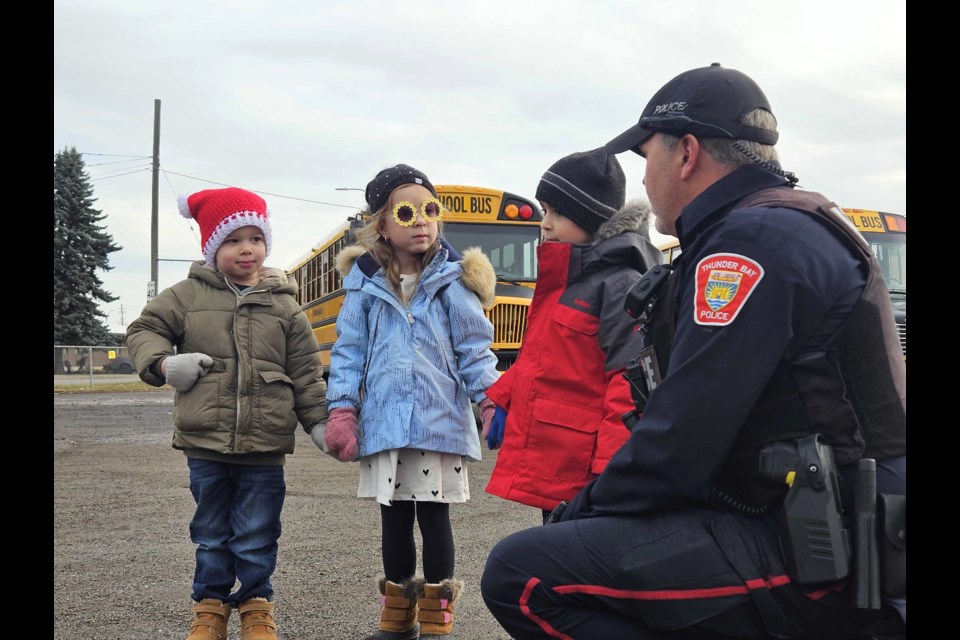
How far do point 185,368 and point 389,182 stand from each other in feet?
3.76

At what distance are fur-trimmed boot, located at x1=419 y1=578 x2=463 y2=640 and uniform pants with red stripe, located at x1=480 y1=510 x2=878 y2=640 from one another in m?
1.46

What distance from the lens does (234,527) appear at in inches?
149

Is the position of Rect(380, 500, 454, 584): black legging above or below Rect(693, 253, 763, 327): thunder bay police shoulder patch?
below

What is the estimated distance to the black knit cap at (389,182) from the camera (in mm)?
4090

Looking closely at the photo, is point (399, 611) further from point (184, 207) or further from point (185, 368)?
point (184, 207)

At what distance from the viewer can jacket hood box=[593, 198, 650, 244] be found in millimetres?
3416

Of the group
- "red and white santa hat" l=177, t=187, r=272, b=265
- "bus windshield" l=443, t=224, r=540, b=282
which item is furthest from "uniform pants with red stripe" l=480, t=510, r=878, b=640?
"bus windshield" l=443, t=224, r=540, b=282

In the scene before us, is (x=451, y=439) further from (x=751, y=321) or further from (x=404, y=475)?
(x=751, y=321)

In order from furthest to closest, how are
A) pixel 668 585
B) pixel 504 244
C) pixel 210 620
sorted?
Result: pixel 504 244
pixel 210 620
pixel 668 585

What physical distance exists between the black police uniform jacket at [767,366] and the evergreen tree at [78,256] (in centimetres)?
4656

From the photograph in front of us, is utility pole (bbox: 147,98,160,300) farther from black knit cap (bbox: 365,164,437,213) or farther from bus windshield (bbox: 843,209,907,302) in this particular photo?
black knit cap (bbox: 365,164,437,213)

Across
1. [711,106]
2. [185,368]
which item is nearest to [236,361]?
[185,368]

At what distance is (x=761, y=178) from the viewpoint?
92.4 inches
